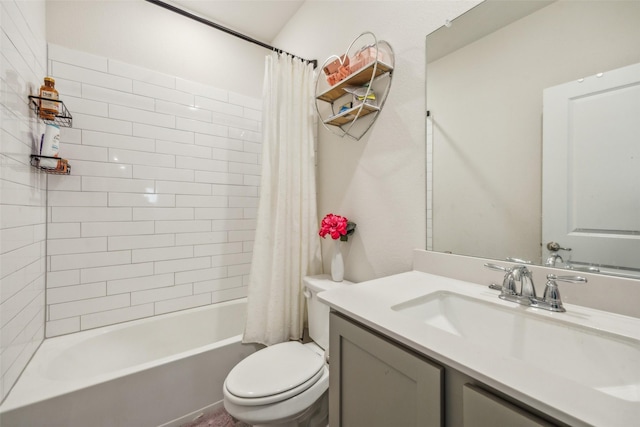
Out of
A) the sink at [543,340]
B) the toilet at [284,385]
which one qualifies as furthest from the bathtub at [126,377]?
the sink at [543,340]

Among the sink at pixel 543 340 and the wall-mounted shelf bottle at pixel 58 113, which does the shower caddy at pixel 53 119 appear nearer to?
the wall-mounted shelf bottle at pixel 58 113

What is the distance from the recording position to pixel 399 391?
0.59 m

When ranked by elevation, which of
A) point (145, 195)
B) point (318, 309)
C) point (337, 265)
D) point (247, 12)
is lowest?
point (318, 309)

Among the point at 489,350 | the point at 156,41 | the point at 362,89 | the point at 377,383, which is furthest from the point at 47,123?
the point at 489,350

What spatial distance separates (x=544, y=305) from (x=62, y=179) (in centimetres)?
232

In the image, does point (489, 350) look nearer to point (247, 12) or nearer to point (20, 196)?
point (20, 196)

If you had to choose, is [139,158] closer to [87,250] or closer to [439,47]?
[87,250]

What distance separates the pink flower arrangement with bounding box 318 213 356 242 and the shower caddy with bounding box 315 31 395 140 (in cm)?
50

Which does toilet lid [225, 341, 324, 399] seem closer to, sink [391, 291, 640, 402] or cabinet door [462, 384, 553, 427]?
sink [391, 291, 640, 402]

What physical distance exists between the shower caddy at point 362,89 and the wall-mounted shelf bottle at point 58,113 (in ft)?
4.62

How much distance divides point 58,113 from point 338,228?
1607 mm

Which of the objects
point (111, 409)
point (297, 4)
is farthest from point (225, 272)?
point (297, 4)

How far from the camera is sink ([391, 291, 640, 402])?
1.74ft

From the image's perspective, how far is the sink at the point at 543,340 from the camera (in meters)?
0.53
